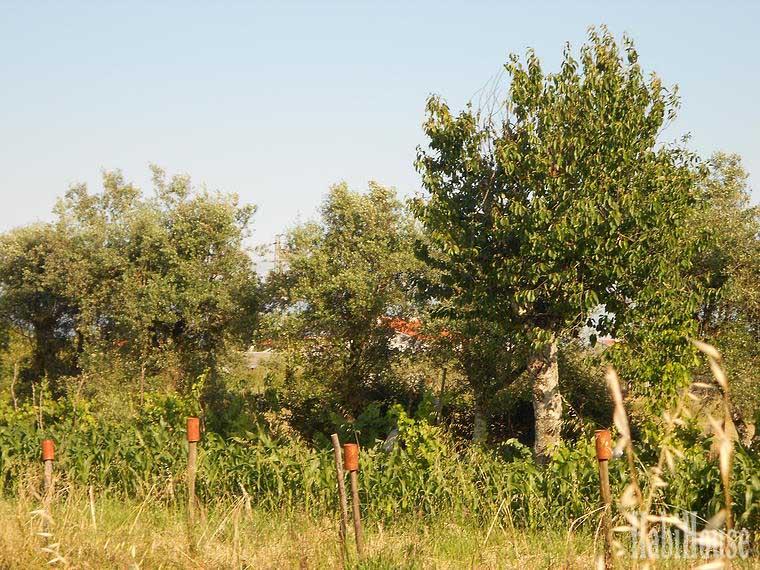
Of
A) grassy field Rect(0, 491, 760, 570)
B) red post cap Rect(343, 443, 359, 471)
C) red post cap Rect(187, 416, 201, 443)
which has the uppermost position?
red post cap Rect(187, 416, 201, 443)

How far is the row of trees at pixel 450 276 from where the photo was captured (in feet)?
42.8

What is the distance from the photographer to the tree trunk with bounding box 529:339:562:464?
1427cm

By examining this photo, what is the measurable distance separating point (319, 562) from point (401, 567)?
2.99 ft

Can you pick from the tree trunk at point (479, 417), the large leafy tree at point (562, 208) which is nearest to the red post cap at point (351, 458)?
the large leafy tree at point (562, 208)

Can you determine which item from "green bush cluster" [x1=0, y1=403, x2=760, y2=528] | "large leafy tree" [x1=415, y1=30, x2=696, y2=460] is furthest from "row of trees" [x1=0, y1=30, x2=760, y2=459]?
"green bush cluster" [x1=0, y1=403, x2=760, y2=528]

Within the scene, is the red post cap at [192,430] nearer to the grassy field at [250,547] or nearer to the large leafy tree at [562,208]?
the grassy field at [250,547]

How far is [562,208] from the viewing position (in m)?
12.7

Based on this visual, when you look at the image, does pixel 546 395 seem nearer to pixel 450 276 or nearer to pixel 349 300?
pixel 450 276

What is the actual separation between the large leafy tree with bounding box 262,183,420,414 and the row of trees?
0.20 ft

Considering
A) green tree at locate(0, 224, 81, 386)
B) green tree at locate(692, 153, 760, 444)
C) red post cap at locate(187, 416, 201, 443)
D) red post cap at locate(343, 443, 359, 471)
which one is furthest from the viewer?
green tree at locate(0, 224, 81, 386)

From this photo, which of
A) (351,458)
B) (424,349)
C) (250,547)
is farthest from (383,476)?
(424,349)

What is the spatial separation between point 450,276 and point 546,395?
2.80 meters

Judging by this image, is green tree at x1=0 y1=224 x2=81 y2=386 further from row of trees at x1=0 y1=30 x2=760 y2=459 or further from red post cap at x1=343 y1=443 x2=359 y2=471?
red post cap at x1=343 y1=443 x2=359 y2=471

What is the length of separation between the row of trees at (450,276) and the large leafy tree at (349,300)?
0.06 metres
